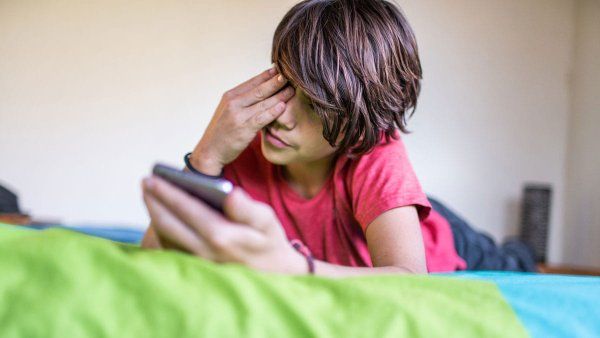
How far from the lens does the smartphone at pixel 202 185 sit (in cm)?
41

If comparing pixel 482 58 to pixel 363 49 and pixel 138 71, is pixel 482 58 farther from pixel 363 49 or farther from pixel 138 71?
pixel 363 49

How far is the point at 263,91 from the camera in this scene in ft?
2.93

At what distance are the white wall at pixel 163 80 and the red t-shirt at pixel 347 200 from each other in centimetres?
Result: 188

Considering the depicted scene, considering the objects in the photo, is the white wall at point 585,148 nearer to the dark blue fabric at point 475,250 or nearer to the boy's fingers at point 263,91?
the dark blue fabric at point 475,250

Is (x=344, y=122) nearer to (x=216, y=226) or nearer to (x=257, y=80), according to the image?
(x=257, y=80)

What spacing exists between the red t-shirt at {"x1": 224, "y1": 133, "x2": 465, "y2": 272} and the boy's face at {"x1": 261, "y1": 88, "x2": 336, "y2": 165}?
107 mm

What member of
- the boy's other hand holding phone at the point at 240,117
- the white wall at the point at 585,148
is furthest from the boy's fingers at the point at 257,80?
the white wall at the point at 585,148

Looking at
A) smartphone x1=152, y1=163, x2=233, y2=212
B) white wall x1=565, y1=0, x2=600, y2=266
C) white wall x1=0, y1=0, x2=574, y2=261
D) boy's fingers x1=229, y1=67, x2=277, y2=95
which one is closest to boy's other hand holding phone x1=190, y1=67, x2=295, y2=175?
boy's fingers x1=229, y1=67, x2=277, y2=95

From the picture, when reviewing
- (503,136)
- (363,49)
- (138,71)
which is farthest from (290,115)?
(503,136)

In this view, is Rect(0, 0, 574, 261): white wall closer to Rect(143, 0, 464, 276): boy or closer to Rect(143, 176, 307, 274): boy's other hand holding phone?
Rect(143, 0, 464, 276): boy

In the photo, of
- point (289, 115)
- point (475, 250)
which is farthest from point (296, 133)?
point (475, 250)

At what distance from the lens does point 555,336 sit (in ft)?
1.40

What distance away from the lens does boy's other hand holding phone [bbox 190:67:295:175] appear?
34.9 inches

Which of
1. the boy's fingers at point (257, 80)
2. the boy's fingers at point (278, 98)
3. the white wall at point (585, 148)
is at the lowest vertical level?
the white wall at point (585, 148)
